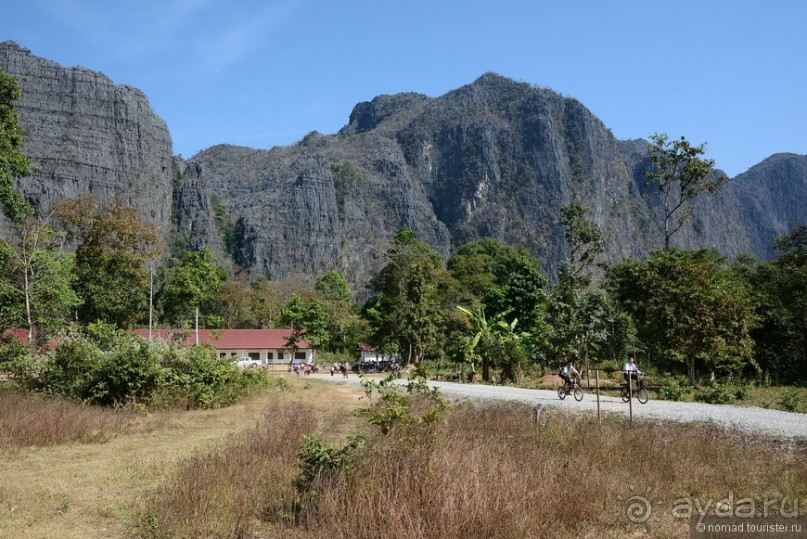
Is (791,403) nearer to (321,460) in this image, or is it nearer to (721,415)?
(721,415)

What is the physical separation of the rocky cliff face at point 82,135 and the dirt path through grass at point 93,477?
11622cm

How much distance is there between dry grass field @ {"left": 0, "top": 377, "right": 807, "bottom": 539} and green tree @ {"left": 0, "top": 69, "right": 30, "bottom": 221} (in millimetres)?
12070

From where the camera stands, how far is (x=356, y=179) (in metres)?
165

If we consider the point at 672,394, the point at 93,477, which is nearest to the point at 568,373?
the point at 672,394

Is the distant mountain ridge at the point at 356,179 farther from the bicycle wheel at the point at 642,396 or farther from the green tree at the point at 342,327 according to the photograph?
the bicycle wheel at the point at 642,396

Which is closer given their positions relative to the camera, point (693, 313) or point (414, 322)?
point (693, 313)

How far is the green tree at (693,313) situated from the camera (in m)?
22.6

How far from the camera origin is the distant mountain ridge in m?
120

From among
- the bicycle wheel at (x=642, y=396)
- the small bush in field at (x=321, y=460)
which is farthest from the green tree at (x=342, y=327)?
the small bush in field at (x=321, y=460)

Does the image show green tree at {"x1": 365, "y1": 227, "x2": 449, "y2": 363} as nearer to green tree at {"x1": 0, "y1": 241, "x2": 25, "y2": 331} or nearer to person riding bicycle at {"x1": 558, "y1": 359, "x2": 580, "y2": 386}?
person riding bicycle at {"x1": 558, "y1": 359, "x2": 580, "y2": 386}

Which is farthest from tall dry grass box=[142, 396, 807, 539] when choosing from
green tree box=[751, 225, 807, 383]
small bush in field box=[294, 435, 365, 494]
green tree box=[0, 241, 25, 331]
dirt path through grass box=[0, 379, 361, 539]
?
green tree box=[751, 225, 807, 383]

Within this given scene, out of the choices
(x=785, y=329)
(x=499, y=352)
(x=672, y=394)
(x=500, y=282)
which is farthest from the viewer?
(x=500, y=282)

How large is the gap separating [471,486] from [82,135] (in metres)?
135

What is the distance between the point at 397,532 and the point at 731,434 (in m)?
8.43
